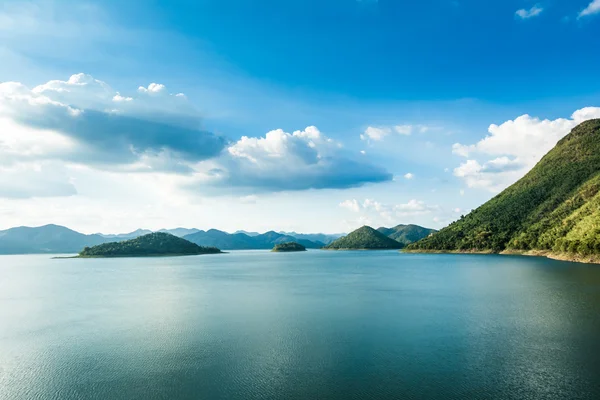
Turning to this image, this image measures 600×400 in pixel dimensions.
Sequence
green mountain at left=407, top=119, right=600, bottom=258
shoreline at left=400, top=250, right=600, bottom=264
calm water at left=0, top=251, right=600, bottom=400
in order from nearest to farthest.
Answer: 1. calm water at left=0, top=251, right=600, bottom=400
2. shoreline at left=400, top=250, right=600, bottom=264
3. green mountain at left=407, top=119, right=600, bottom=258

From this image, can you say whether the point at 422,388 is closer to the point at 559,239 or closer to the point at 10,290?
the point at 10,290

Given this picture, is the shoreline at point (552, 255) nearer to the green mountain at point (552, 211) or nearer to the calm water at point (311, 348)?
the green mountain at point (552, 211)

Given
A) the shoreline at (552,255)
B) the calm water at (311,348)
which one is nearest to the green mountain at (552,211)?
the shoreline at (552,255)

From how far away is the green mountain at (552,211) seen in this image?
11540cm

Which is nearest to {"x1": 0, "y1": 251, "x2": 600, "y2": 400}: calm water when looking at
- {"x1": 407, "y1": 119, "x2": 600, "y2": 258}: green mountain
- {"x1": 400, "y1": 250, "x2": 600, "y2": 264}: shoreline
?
{"x1": 400, "y1": 250, "x2": 600, "y2": 264}: shoreline

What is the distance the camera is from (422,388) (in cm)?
1841

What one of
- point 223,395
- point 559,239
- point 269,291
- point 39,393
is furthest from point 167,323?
point 559,239

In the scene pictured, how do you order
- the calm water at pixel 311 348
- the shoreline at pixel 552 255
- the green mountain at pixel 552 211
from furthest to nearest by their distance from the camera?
the green mountain at pixel 552 211 → the shoreline at pixel 552 255 → the calm water at pixel 311 348

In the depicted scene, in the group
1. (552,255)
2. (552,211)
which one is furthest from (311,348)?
(552,211)

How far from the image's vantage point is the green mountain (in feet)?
379

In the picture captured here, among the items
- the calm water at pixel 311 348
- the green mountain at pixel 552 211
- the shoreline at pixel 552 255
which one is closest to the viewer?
the calm water at pixel 311 348

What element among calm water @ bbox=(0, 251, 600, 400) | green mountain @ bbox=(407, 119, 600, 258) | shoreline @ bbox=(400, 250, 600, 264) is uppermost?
green mountain @ bbox=(407, 119, 600, 258)

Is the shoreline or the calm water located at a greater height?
the shoreline

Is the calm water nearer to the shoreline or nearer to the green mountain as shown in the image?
the shoreline
